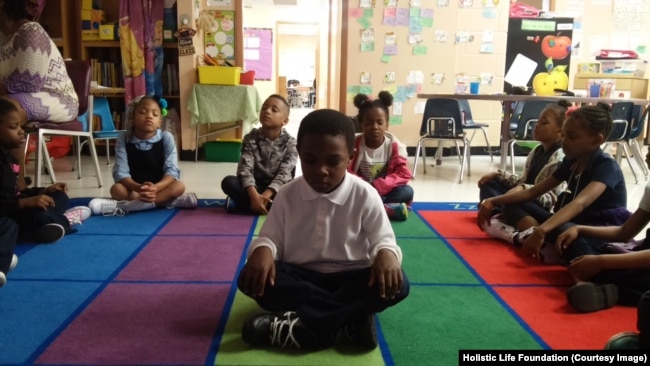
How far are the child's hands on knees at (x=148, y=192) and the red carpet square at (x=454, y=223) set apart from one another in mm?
1408

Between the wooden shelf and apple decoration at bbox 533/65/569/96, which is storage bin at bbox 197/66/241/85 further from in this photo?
apple decoration at bbox 533/65/569/96

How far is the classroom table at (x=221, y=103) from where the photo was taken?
458 centimetres

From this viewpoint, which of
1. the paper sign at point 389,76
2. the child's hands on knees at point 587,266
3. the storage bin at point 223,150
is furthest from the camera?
the paper sign at point 389,76

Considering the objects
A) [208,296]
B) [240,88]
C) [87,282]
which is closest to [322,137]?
[208,296]

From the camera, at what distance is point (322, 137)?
1.19 metres

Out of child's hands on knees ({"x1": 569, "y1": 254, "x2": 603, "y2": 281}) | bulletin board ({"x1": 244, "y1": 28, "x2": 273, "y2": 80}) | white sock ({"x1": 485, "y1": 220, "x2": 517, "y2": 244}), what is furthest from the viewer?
bulletin board ({"x1": 244, "y1": 28, "x2": 273, "y2": 80})

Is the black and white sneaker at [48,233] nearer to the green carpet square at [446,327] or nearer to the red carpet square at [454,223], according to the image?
the green carpet square at [446,327]

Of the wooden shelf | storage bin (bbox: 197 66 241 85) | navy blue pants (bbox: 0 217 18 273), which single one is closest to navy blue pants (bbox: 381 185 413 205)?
navy blue pants (bbox: 0 217 18 273)

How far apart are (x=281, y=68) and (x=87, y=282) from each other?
583 inches

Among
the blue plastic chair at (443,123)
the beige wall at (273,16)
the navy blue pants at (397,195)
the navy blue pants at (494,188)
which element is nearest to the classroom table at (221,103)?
the blue plastic chair at (443,123)

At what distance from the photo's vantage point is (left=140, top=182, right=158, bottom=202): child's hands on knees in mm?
2564

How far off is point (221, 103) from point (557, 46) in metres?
3.76

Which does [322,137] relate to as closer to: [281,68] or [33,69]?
[33,69]

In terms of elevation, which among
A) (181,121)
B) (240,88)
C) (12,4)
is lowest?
(181,121)
